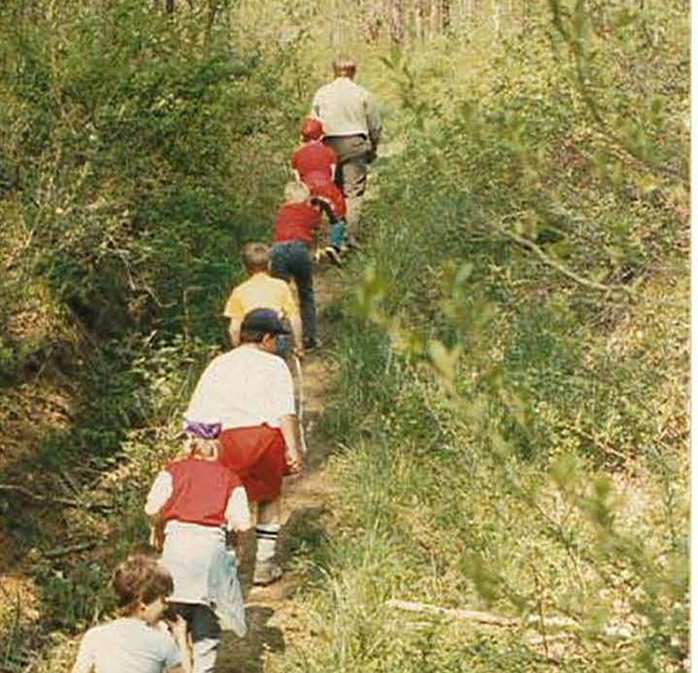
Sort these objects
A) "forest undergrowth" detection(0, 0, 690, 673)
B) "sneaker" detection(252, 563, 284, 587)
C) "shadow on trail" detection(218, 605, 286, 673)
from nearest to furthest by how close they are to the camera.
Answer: "forest undergrowth" detection(0, 0, 690, 673), "shadow on trail" detection(218, 605, 286, 673), "sneaker" detection(252, 563, 284, 587)

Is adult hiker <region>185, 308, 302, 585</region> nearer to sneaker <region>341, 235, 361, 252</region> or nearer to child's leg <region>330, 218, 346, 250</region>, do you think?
child's leg <region>330, 218, 346, 250</region>

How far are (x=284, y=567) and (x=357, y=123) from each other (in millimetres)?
5534

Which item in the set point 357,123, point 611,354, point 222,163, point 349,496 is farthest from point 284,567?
point 357,123

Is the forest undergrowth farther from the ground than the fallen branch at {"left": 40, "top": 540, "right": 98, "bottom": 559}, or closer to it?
farther from the ground

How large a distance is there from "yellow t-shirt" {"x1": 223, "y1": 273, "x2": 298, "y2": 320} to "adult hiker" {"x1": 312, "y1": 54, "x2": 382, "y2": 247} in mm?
4403

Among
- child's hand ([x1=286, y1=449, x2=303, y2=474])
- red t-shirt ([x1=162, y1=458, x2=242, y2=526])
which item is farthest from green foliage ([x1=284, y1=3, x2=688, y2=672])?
red t-shirt ([x1=162, y1=458, x2=242, y2=526])

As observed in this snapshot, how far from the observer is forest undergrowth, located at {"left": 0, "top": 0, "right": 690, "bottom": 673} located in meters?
6.39

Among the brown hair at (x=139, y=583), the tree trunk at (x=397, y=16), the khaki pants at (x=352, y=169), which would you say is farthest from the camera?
the tree trunk at (x=397, y=16)

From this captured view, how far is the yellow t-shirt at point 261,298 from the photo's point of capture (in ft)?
26.1

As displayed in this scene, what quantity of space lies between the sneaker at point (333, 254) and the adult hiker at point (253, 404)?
5328mm

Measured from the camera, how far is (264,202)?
13.4 meters

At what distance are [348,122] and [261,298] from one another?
180 inches

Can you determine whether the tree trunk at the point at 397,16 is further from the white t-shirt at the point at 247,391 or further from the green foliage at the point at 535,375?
the white t-shirt at the point at 247,391

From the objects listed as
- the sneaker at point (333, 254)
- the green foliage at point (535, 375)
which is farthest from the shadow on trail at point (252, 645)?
the sneaker at point (333, 254)
